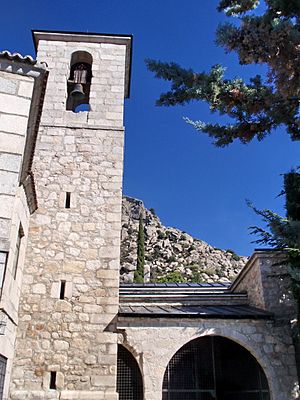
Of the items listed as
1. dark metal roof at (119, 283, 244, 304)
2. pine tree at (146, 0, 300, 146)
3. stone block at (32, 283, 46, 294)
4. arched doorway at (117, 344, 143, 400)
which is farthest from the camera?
dark metal roof at (119, 283, 244, 304)

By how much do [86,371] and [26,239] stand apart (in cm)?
246

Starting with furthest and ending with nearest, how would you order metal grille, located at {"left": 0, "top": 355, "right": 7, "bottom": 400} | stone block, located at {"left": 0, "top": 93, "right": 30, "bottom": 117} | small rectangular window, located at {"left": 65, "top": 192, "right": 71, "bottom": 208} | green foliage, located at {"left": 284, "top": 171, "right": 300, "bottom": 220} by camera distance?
green foliage, located at {"left": 284, "top": 171, "right": 300, "bottom": 220}
small rectangular window, located at {"left": 65, "top": 192, "right": 71, "bottom": 208}
metal grille, located at {"left": 0, "top": 355, "right": 7, "bottom": 400}
stone block, located at {"left": 0, "top": 93, "right": 30, "bottom": 117}

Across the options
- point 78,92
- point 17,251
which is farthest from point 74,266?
point 78,92

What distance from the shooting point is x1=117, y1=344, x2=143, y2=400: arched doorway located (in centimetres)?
691

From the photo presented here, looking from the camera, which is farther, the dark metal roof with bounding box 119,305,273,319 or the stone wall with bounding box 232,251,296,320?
the stone wall with bounding box 232,251,296,320

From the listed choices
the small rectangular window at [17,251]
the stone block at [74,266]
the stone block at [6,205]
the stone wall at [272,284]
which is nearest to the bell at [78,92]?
the small rectangular window at [17,251]

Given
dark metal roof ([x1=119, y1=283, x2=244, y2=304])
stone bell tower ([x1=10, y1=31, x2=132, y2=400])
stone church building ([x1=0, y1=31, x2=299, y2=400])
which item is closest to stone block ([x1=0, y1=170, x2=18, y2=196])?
stone church building ([x1=0, y1=31, x2=299, y2=400])

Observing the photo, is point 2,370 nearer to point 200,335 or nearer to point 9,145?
point 9,145

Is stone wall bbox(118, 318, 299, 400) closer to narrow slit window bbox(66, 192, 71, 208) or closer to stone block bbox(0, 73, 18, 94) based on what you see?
narrow slit window bbox(66, 192, 71, 208)

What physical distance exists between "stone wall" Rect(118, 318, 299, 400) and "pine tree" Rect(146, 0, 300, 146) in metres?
3.94

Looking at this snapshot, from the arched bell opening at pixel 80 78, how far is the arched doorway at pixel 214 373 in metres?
5.76

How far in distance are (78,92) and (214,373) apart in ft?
21.0

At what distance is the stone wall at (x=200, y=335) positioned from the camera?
6754 millimetres

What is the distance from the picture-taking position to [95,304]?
6.76 m
